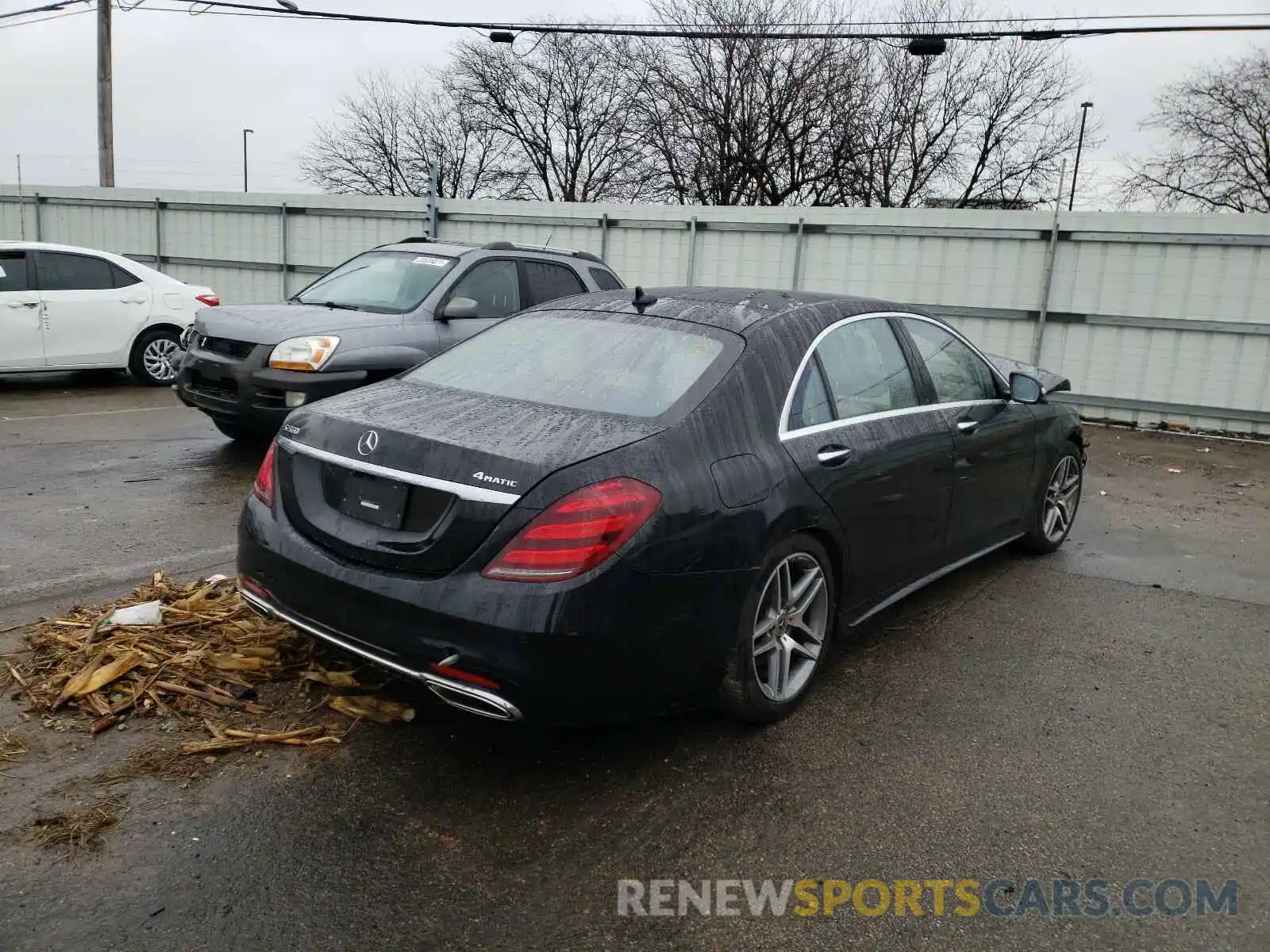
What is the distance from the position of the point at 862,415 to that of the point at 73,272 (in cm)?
998

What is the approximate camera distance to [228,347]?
23.3 ft

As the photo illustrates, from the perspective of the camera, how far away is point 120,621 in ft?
13.1

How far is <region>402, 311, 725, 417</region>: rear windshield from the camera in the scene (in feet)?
11.4

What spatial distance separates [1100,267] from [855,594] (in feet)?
32.6

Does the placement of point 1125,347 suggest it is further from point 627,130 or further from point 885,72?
point 627,130

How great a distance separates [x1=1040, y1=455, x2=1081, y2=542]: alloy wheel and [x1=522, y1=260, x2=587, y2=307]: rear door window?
3.92 meters

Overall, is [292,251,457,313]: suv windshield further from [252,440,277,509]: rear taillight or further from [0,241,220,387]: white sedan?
[252,440,277,509]: rear taillight

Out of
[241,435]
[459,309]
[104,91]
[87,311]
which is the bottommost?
[241,435]

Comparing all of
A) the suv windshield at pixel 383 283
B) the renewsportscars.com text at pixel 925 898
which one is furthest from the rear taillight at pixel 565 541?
the suv windshield at pixel 383 283

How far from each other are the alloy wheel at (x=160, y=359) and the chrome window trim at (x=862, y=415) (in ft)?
31.1

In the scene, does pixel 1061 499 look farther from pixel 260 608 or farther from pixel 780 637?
pixel 260 608

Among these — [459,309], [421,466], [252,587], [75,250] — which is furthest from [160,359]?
[421,466]

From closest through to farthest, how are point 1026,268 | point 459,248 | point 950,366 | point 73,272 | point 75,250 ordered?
point 950,366
point 459,248
point 73,272
point 75,250
point 1026,268

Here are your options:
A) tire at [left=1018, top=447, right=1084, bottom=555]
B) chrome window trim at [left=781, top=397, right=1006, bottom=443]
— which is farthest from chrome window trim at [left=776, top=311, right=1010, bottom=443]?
tire at [left=1018, top=447, right=1084, bottom=555]
